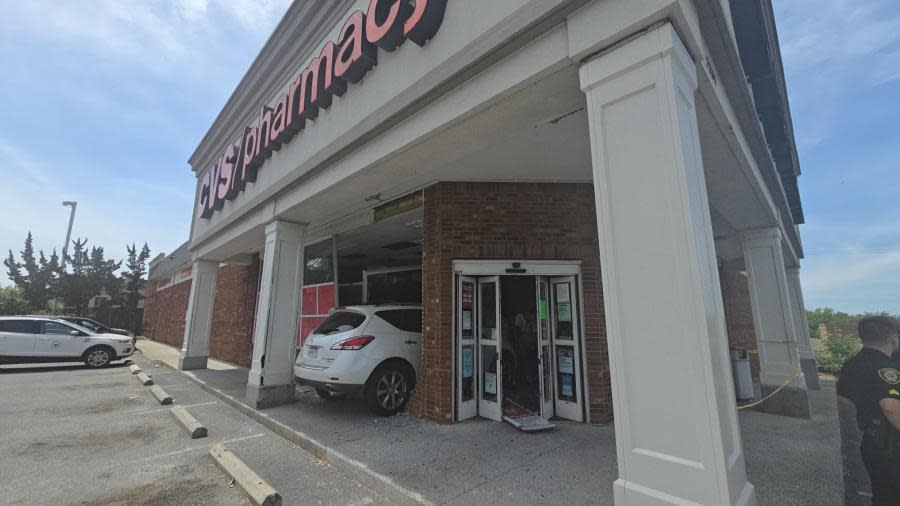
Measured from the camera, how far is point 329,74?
5879 millimetres

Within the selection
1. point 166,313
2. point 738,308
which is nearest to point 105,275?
point 166,313

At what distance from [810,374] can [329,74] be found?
13.0 meters

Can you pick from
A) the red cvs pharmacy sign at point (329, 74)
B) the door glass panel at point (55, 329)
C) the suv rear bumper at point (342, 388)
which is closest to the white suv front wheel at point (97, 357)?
the door glass panel at point (55, 329)

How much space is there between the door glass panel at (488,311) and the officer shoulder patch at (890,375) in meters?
4.01

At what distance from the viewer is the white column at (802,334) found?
31.9ft

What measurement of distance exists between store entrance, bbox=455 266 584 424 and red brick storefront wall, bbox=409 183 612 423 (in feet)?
0.80

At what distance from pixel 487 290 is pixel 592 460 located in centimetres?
275

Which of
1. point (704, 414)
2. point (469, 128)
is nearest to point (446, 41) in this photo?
point (469, 128)

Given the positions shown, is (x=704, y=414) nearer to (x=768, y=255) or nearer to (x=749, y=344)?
(x=768, y=255)

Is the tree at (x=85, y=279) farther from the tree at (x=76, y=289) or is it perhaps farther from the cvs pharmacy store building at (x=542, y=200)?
the cvs pharmacy store building at (x=542, y=200)

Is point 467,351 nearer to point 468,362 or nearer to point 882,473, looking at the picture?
point 468,362

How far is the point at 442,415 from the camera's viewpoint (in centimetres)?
566

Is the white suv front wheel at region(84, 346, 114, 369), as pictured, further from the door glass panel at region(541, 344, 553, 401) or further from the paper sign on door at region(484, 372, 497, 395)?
the door glass panel at region(541, 344, 553, 401)

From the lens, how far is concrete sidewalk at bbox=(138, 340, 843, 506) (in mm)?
3506
